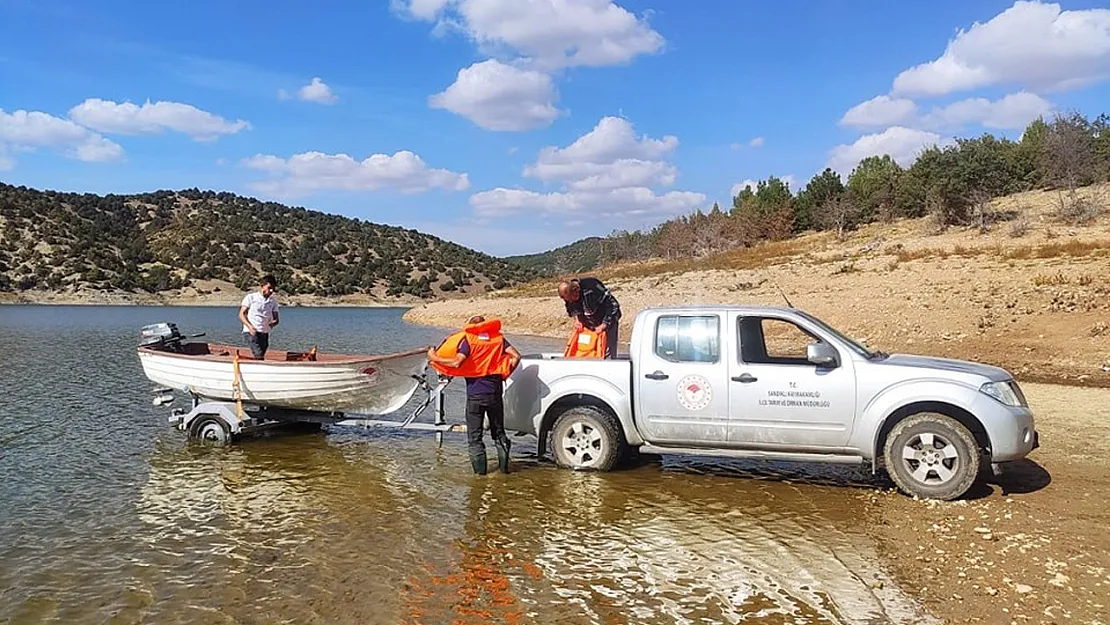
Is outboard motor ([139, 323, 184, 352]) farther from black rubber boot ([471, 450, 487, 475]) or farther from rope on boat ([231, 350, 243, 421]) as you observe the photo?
black rubber boot ([471, 450, 487, 475])

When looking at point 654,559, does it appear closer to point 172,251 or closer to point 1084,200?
point 1084,200

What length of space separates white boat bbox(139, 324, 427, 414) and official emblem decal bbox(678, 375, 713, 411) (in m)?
3.84

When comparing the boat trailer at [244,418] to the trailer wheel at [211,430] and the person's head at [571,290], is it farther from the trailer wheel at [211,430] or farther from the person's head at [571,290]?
the person's head at [571,290]

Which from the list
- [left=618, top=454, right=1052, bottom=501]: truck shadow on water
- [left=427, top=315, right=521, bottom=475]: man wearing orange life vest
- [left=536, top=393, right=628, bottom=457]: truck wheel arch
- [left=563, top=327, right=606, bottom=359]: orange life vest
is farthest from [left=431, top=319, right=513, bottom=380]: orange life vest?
[left=618, top=454, right=1052, bottom=501]: truck shadow on water

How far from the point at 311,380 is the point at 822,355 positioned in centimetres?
640

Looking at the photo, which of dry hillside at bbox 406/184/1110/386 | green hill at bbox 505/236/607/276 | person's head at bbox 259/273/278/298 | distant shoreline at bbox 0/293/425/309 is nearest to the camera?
person's head at bbox 259/273/278/298

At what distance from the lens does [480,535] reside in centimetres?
693

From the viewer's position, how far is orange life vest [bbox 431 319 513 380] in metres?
8.88

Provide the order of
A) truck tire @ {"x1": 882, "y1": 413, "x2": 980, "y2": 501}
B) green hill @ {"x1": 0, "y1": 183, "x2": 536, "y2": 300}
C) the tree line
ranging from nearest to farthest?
truck tire @ {"x1": 882, "y1": 413, "x2": 980, "y2": 501}
the tree line
green hill @ {"x1": 0, "y1": 183, "x2": 536, "y2": 300}

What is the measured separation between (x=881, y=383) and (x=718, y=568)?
3.12 metres

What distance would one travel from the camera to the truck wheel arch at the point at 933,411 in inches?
307

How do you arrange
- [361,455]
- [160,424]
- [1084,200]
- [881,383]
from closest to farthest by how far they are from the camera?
[881,383], [361,455], [160,424], [1084,200]

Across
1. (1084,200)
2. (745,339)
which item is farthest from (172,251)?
(745,339)

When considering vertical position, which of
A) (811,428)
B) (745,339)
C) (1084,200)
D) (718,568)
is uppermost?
(1084,200)
